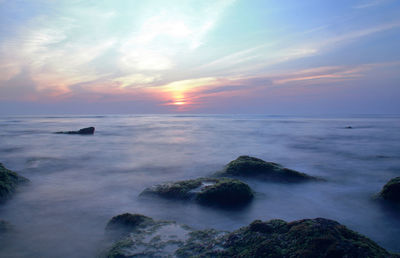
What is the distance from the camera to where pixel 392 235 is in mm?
4680

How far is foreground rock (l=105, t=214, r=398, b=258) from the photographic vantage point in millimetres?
2758

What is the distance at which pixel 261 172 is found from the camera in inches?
341

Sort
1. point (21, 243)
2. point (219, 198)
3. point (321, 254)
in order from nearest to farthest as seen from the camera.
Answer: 1. point (321, 254)
2. point (21, 243)
3. point (219, 198)

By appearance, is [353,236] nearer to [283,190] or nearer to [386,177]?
[283,190]

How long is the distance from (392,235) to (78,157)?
13.4 meters

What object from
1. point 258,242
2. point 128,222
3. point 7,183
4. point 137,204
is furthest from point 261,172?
point 7,183

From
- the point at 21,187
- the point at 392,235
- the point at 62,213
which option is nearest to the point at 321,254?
the point at 392,235

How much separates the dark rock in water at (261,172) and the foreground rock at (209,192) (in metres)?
2.18

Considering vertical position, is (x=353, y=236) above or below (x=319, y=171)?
above

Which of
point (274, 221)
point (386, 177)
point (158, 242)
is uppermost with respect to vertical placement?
A: point (274, 221)

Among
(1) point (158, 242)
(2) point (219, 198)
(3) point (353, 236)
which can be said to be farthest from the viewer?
A: (2) point (219, 198)

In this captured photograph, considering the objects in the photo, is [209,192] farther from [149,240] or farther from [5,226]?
[5,226]

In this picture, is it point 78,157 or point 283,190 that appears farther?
point 78,157

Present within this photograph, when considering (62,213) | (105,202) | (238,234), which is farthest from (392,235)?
(62,213)
